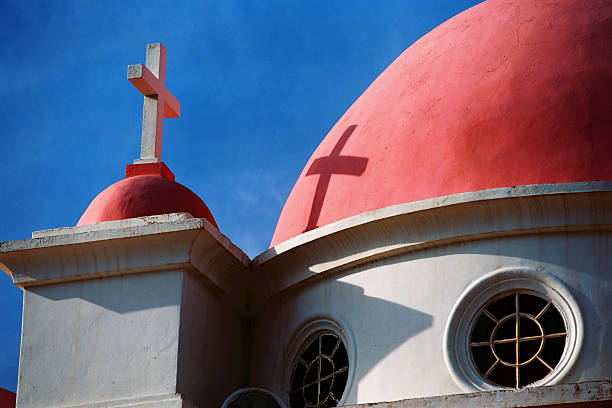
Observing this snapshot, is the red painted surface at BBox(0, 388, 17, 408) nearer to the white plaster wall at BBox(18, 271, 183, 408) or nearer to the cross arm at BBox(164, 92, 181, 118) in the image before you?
the white plaster wall at BBox(18, 271, 183, 408)

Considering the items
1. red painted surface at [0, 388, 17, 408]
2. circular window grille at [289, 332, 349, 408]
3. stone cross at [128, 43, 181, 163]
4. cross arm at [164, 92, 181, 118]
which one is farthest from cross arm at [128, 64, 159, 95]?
red painted surface at [0, 388, 17, 408]

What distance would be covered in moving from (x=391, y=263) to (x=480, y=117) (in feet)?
5.12

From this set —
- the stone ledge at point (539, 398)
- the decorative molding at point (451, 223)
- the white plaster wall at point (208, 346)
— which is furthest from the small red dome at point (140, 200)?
the stone ledge at point (539, 398)

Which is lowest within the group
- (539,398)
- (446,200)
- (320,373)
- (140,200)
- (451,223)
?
(539,398)

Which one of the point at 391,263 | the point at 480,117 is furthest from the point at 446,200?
the point at 480,117

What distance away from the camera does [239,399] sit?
12211 millimetres

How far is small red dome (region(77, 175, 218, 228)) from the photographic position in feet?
42.3

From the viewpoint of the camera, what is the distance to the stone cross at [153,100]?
13.8 m

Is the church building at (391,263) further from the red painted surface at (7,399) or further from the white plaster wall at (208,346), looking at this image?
the red painted surface at (7,399)

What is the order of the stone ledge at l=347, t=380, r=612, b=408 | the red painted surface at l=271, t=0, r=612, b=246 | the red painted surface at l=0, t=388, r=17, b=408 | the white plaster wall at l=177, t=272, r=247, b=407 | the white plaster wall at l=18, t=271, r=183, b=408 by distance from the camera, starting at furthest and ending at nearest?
the red painted surface at l=0, t=388, r=17, b=408 < the red painted surface at l=271, t=0, r=612, b=246 < the white plaster wall at l=177, t=272, r=247, b=407 < the white plaster wall at l=18, t=271, r=183, b=408 < the stone ledge at l=347, t=380, r=612, b=408

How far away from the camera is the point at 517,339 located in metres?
11.7

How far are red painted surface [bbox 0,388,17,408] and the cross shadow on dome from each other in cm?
421

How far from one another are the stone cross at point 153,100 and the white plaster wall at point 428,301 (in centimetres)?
229

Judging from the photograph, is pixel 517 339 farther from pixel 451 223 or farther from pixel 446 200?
pixel 446 200
